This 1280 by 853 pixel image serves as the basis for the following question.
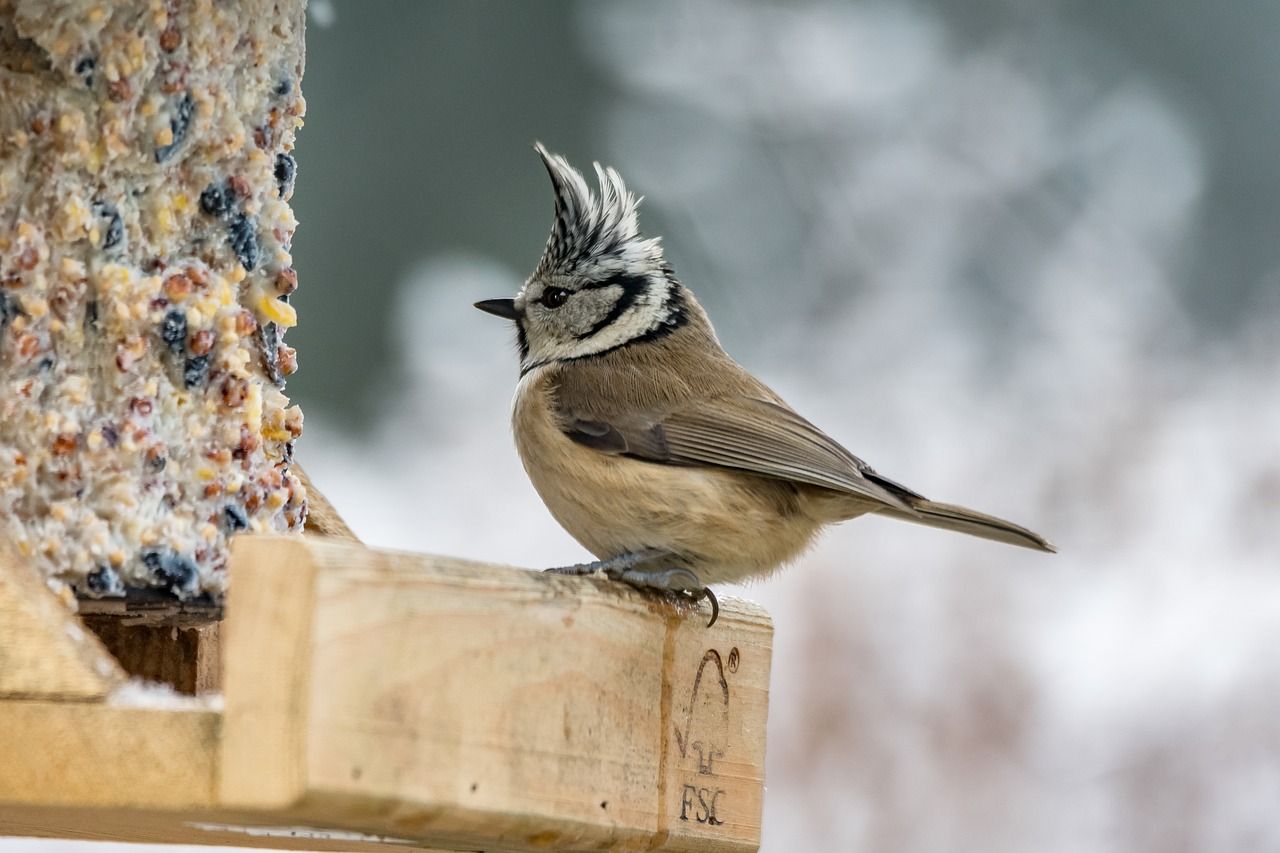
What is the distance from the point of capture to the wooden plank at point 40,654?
6.45ft

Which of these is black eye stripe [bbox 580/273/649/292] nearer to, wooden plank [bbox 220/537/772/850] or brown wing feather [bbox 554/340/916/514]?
brown wing feather [bbox 554/340/916/514]

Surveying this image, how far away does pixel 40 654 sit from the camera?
1977 mm

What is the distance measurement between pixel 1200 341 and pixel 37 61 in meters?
4.21

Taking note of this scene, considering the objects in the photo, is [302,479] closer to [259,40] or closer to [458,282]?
[259,40]

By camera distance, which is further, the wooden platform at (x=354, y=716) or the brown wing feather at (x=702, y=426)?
the brown wing feather at (x=702, y=426)

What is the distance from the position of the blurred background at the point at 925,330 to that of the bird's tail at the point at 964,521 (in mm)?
1553

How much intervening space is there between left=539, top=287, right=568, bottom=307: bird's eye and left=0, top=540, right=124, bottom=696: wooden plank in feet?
5.44

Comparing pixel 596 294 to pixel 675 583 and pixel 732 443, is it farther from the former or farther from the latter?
pixel 675 583

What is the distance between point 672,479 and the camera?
307cm

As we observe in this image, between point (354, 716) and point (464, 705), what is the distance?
0.67 feet

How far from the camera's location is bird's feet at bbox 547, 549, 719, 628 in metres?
2.71

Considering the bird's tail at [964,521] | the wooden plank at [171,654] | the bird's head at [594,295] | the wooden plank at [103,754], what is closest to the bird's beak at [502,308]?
the bird's head at [594,295]

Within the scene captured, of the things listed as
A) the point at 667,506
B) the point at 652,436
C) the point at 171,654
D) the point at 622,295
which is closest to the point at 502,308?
the point at 622,295

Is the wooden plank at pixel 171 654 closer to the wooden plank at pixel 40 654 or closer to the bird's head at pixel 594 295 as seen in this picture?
the wooden plank at pixel 40 654
